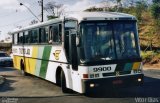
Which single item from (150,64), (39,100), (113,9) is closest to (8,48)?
(113,9)

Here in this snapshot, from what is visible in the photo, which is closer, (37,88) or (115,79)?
(115,79)

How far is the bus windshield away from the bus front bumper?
2.57 ft

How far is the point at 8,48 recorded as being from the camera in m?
103

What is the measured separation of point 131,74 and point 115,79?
0.73m

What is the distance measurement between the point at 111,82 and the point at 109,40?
1.60 m

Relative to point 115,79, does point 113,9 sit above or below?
above

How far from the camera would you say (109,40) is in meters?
13.7

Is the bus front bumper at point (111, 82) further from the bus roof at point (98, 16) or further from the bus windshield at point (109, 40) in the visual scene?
the bus roof at point (98, 16)

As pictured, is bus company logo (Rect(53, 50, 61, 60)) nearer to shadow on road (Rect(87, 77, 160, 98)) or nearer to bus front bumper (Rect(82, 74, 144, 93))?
shadow on road (Rect(87, 77, 160, 98))

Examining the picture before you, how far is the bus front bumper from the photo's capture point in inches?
520

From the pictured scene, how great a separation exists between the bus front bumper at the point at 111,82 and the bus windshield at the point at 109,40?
782 millimetres

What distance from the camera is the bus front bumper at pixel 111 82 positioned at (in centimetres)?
1320

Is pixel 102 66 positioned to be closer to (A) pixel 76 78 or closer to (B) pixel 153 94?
(A) pixel 76 78

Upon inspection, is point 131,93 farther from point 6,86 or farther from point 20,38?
point 20,38
